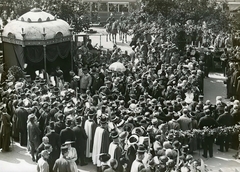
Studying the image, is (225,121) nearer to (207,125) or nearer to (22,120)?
(207,125)

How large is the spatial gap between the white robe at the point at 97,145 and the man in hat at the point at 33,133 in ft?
5.59

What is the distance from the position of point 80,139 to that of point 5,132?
8.52 feet

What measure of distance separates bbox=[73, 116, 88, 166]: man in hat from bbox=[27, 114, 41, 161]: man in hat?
1.25 m

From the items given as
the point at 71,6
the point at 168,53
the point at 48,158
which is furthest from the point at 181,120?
the point at 71,6

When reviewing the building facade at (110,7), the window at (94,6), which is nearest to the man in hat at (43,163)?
the building facade at (110,7)

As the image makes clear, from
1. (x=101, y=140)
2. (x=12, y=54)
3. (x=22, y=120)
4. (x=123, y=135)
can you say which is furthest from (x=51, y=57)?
(x=123, y=135)

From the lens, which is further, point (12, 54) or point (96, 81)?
point (12, 54)

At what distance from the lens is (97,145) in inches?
463

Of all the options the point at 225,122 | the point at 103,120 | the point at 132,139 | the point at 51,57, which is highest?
the point at 51,57

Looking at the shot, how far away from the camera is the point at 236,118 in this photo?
43.1 ft

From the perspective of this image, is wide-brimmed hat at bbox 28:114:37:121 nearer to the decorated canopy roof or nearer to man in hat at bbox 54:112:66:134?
man in hat at bbox 54:112:66:134

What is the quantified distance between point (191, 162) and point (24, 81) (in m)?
8.14

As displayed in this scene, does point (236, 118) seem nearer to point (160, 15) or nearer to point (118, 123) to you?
point (118, 123)

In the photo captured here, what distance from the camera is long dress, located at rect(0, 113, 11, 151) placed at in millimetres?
13078
